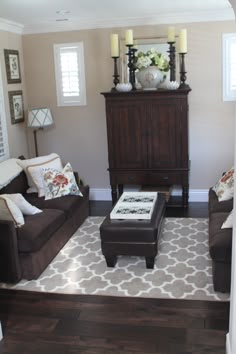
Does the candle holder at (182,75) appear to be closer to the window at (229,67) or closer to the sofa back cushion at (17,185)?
the window at (229,67)

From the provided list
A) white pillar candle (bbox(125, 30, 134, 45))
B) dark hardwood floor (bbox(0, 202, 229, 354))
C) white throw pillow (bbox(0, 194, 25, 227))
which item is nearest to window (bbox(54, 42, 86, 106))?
white pillar candle (bbox(125, 30, 134, 45))

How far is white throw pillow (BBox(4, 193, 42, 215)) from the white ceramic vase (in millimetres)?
2185

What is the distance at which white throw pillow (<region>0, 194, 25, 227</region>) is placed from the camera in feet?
12.6

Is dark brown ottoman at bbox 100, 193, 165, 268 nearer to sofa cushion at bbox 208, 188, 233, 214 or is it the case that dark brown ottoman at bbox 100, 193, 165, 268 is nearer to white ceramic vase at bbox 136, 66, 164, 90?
→ sofa cushion at bbox 208, 188, 233, 214

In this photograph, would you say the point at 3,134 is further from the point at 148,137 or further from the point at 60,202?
the point at 148,137

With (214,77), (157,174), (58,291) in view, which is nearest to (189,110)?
(214,77)

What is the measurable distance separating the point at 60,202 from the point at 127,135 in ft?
4.51

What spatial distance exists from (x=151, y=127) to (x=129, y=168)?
2.04 feet

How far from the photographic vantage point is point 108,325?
10.3 feet

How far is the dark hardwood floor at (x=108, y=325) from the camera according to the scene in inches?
114

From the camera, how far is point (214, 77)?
220 inches

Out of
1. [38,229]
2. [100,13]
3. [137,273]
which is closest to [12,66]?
[100,13]

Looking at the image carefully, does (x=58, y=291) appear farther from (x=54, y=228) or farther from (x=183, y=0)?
(x=183, y=0)

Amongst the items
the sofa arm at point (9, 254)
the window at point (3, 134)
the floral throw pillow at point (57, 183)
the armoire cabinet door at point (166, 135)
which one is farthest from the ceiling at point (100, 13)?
the sofa arm at point (9, 254)
